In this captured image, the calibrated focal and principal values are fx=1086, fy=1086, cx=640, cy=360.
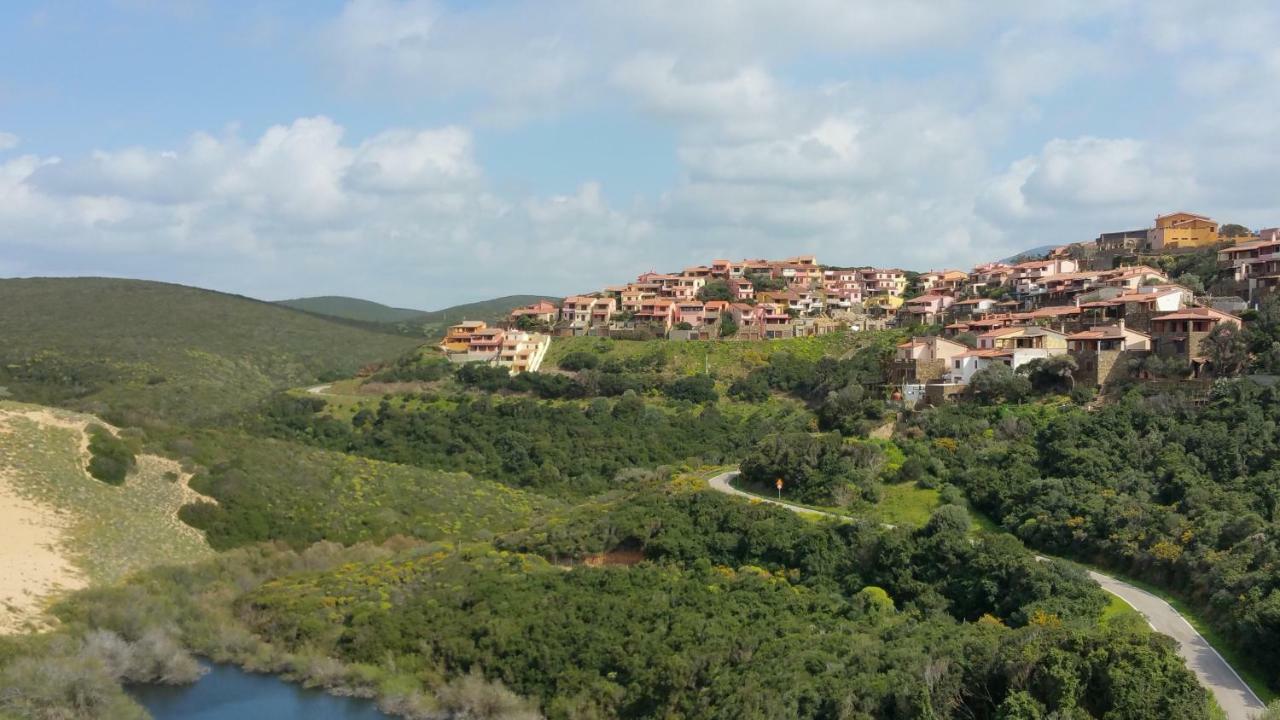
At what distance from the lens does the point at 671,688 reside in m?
25.6

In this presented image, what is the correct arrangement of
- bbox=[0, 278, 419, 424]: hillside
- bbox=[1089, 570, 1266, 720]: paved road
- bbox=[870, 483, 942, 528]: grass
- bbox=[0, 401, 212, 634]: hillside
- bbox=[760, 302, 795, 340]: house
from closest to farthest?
bbox=[1089, 570, 1266, 720]: paved road
bbox=[870, 483, 942, 528]: grass
bbox=[0, 401, 212, 634]: hillside
bbox=[0, 278, 419, 424]: hillside
bbox=[760, 302, 795, 340]: house

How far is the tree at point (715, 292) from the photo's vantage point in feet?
272

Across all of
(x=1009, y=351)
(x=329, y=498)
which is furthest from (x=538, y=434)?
(x=1009, y=351)

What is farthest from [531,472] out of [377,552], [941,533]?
[941,533]

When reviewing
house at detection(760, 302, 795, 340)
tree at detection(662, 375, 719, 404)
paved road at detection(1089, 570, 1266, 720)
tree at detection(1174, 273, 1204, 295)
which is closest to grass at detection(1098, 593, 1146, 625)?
paved road at detection(1089, 570, 1266, 720)

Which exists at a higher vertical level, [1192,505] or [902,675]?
[1192,505]

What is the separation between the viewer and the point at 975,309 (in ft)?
221

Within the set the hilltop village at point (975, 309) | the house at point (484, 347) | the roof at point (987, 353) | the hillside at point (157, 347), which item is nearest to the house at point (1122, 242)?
the hilltop village at point (975, 309)

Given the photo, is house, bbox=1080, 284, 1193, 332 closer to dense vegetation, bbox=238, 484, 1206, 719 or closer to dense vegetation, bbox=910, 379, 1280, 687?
dense vegetation, bbox=910, 379, 1280, 687

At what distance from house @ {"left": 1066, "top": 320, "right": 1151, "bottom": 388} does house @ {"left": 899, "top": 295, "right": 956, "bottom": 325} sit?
2309 cm

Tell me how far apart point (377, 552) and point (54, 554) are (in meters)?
10.6

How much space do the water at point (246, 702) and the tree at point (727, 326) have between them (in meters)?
46.1

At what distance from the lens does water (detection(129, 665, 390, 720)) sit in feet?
94.9

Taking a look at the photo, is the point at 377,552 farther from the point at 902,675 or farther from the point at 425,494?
the point at 902,675
